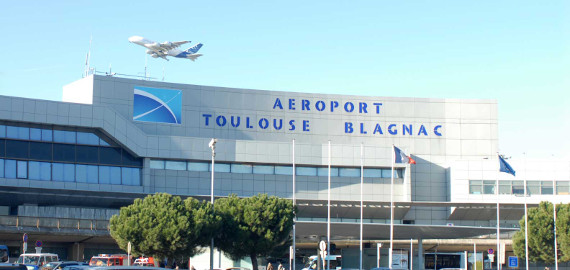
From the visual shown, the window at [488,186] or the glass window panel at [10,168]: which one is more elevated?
the glass window panel at [10,168]

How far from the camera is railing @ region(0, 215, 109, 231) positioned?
63.1 metres

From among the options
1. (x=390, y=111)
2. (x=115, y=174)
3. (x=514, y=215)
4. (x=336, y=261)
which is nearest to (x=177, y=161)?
(x=115, y=174)

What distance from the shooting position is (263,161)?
75.5 metres

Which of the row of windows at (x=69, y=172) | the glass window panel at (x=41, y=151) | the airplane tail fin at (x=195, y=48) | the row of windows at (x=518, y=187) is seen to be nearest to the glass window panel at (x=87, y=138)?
the row of windows at (x=69, y=172)

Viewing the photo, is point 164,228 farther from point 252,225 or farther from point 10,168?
point 10,168

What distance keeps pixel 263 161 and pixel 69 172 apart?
18678 mm

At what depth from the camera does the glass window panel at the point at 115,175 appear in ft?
232

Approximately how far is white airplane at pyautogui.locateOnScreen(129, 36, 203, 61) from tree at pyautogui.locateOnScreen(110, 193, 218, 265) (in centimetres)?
3698

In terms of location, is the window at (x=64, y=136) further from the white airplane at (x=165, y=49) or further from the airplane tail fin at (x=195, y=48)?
the airplane tail fin at (x=195, y=48)

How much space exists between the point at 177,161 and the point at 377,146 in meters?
20.4

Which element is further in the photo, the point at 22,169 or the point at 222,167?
the point at 222,167

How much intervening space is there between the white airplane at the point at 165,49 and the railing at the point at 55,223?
23.9 m

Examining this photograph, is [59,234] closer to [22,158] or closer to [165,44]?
[22,158]

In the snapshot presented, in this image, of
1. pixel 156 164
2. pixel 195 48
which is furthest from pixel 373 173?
pixel 195 48
